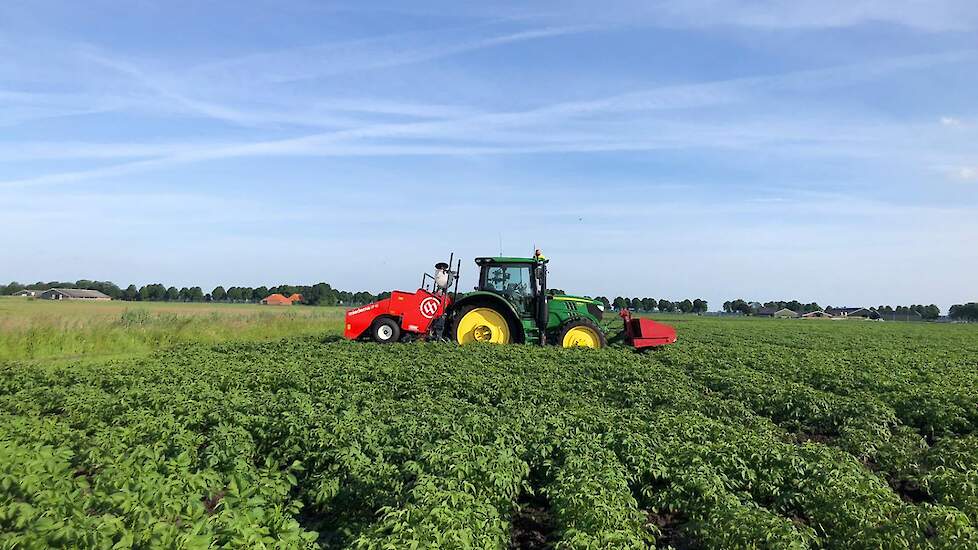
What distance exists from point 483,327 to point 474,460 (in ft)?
35.9

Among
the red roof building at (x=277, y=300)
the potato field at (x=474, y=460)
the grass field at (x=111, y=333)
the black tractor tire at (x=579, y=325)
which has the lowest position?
the potato field at (x=474, y=460)

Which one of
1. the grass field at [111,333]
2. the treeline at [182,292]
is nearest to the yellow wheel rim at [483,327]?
the grass field at [111,333]

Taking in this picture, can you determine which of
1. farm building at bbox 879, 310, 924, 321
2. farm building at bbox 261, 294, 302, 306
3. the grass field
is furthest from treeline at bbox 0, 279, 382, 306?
farm building at bbox 879, 310, 924, 321

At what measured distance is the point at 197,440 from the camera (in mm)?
7094

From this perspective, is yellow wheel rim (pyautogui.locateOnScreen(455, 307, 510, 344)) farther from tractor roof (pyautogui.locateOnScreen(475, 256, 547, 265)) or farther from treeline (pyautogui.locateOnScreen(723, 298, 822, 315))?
treeline (pyautogui.locateOnScreen(723, 298, 822, 315))

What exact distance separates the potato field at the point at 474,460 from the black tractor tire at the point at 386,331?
4.63m

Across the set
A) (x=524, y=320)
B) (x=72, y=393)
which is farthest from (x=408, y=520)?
(x=524, y=320)

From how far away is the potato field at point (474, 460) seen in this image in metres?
4.56

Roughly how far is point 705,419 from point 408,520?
543 centimetres

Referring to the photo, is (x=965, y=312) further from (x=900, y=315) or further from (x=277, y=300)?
(x=277, y=300)

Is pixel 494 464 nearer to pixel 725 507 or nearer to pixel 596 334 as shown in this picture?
pixel 725 507

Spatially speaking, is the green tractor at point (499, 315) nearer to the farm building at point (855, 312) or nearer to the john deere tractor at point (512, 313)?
the john deere tractor at point (512, 313)

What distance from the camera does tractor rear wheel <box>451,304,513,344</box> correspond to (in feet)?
55.6

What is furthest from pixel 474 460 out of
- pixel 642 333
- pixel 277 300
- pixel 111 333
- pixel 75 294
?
pixel 75 294
